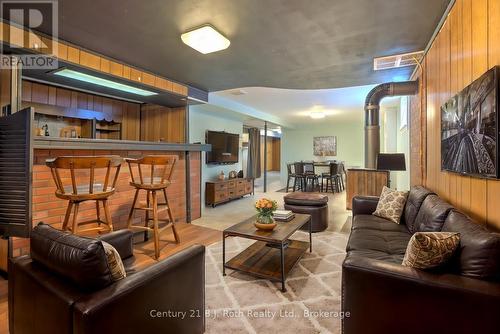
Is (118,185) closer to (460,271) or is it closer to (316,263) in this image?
(316,263)

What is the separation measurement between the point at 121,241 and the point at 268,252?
4.65ft

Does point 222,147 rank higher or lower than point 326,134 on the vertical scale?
lower

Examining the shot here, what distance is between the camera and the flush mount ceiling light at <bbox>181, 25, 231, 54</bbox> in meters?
2.31

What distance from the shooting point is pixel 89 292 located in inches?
40.9

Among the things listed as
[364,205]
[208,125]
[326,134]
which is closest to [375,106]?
[364,205]

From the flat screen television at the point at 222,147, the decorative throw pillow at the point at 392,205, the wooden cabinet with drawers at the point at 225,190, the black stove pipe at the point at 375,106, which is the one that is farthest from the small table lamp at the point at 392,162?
the flat screen television at the point at 222,147

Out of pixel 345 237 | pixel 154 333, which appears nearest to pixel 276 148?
pixel 345 237

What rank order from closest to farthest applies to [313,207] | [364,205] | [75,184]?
[75,184] < [364,205] < [313,207]

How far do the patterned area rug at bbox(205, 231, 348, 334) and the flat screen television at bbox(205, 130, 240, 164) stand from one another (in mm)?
3360

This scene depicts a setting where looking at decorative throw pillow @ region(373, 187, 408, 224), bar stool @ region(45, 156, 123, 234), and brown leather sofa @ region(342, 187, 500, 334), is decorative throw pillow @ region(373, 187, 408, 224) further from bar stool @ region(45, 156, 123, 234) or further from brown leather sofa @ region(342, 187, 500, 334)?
bar stool @ region(45, 156, 123, 234)

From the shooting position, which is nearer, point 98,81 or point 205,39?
point 205,39

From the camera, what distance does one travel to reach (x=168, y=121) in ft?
15.7

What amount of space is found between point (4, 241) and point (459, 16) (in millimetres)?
4120

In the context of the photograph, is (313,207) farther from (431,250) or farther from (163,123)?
(163,123)
